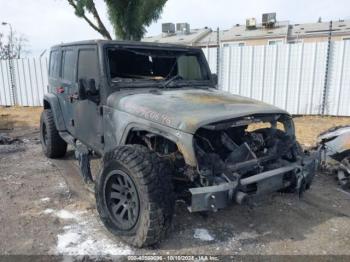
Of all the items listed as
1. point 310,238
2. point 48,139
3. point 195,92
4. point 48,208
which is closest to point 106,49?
point 195,92

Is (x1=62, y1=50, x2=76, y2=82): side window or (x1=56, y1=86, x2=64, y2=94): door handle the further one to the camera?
(x1=56, y1=86, x2=64, y2=94): door handle

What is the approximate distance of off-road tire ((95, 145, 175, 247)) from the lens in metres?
2.91

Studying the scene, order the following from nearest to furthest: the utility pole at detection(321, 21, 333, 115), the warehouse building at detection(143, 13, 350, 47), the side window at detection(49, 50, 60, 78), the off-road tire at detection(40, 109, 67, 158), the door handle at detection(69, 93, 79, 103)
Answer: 1. the door handle at detection(69, 93, 79, 103)
2. the side window at detection(49, 50, 60, 78)
3. the off-road tire at detection(40, 109, 67, 158)
4. the utility pole at detection(321, 21, 333, 115)
5. the warehouse building at detection(143, 13, 350, 47)

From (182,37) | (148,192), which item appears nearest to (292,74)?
(148,192)

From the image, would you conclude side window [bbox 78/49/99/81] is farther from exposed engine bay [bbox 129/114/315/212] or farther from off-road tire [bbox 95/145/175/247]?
off-road tire [bbox 95/145/175/247]

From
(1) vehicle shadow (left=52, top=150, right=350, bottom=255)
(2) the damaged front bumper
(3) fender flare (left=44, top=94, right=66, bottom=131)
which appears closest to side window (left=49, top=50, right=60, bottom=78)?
(3) fender flare (left=44, top=94, right=66, bottom=131)

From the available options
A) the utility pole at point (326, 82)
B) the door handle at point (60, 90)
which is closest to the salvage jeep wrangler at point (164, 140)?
the door handle at point (60, 90)

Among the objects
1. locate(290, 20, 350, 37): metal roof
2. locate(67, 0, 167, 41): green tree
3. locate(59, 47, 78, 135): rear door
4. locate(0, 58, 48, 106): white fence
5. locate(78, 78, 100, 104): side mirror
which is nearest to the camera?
locate(78, 78, 100, 104): side mirror

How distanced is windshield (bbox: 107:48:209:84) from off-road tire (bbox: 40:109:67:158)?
2258 millimetres

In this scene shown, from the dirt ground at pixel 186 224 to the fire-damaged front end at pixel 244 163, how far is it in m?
0.32

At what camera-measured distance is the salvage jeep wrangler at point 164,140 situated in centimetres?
293

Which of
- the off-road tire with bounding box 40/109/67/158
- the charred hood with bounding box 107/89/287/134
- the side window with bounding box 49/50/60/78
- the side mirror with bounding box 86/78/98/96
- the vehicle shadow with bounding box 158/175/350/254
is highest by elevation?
the side window with bounding box 49/50/60/78

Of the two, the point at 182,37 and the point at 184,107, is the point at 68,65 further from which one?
the point at 182,37

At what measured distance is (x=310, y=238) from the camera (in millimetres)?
3391
